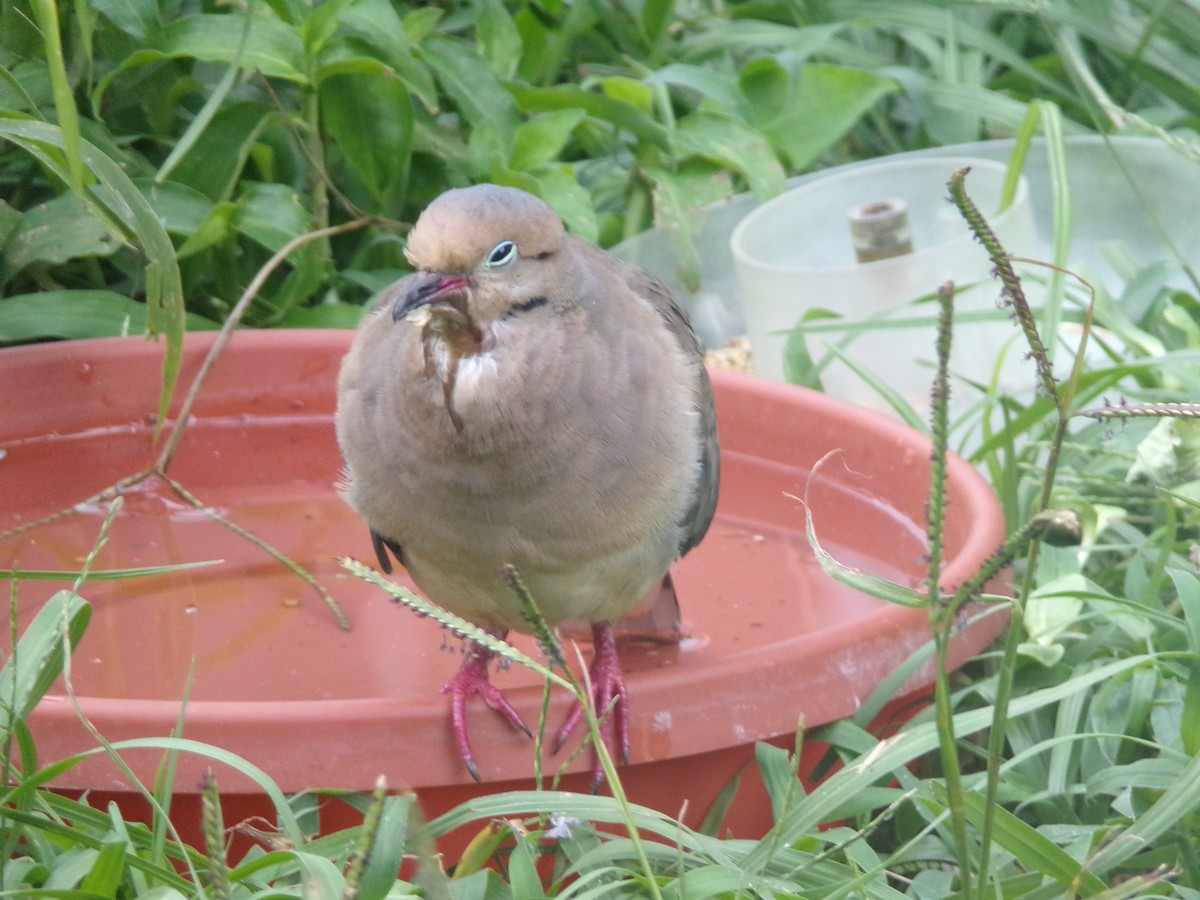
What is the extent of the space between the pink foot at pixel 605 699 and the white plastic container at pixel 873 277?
1009 mm

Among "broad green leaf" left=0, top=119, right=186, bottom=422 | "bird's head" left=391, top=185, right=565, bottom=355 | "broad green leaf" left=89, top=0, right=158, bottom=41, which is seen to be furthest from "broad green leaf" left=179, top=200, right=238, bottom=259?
"bird's head" left=391, top=185, right=565, bottom=355

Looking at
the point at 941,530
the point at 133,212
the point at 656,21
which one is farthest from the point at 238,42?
the point at 941,530

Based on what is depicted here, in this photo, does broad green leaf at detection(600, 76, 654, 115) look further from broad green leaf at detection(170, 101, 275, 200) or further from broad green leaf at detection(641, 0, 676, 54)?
broad green leaf at detection(170, 101, 275, 200)

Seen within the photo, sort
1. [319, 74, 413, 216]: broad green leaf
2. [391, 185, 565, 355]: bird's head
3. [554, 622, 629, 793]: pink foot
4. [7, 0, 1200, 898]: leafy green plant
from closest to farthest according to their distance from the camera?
1. [7, 0, 1200, 898]: leafy green plant
2. [391, 185, 565, 355]: bird's head
3. [554, 622, 629, 793]: pink foot
4. [319, 74, 413, 216]: broad green leaf

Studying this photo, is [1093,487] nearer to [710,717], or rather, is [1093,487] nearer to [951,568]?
[951,568]

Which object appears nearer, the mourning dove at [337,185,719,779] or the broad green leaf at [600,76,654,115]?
A: the mourning dove at [337,185,719,779]

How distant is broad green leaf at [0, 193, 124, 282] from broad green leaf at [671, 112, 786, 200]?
63.0 inches

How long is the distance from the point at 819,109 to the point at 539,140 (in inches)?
40.2

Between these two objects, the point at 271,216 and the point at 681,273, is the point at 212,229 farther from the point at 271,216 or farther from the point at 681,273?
the point at 681,273

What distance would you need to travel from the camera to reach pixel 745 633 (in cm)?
287

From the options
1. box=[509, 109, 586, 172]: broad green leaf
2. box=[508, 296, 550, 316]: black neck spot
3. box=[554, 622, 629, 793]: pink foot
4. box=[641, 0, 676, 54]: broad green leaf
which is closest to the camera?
box=[508, 296, 550, 316]: black neck spot

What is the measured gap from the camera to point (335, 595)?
3.05 metres

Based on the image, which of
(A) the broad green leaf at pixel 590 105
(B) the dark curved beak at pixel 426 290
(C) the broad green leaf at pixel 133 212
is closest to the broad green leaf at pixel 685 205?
(A) the broad green leaf at pixel 590 105

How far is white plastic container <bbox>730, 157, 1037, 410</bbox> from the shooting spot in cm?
356
